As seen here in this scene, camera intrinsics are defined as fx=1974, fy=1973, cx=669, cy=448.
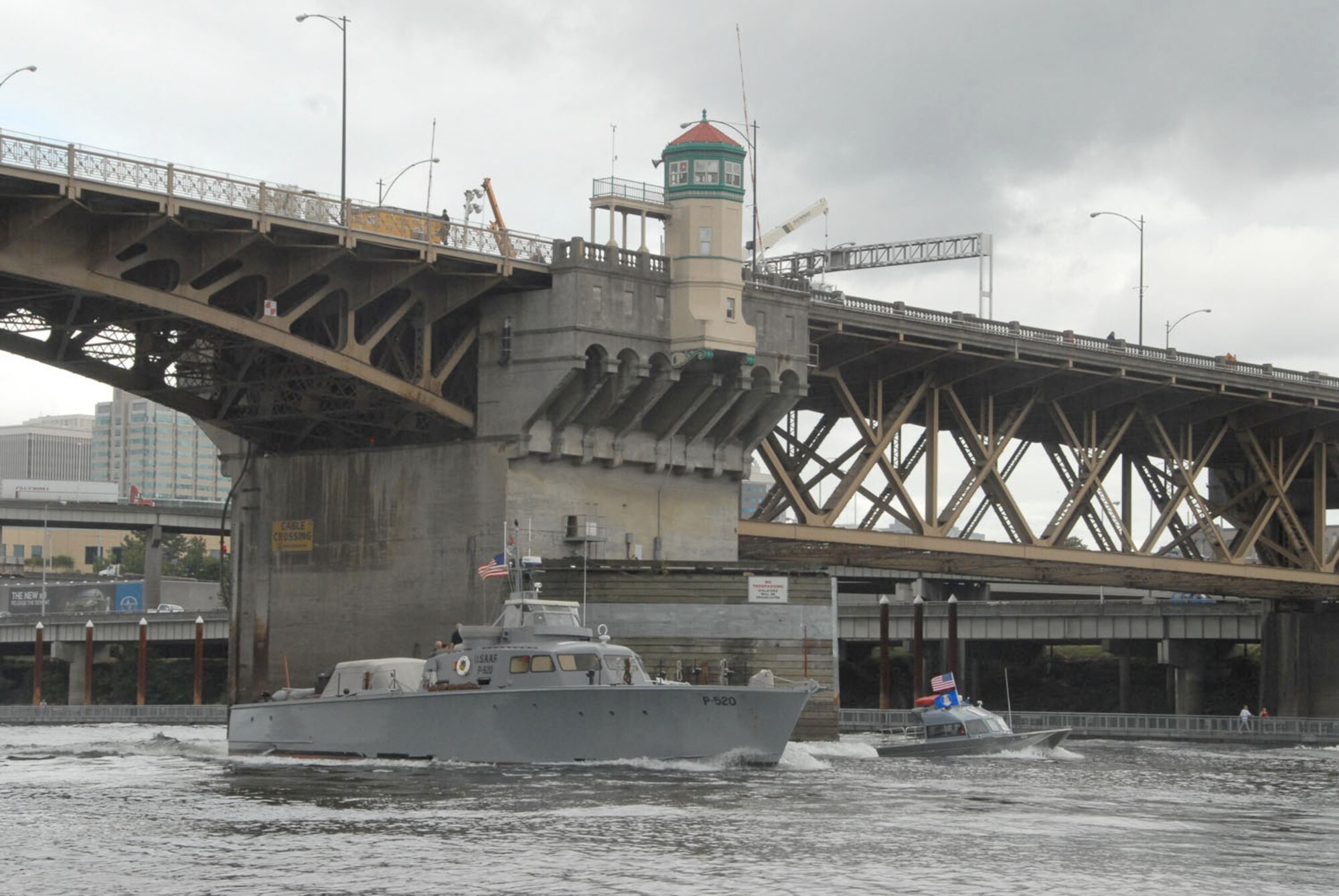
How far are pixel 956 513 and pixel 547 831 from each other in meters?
40.4

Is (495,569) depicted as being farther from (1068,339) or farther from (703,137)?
(1068,339)

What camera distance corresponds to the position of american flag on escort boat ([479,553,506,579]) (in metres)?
56.1

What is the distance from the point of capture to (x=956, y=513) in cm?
7625

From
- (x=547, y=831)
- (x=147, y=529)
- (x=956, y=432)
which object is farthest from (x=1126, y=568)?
(x=147, y=529)

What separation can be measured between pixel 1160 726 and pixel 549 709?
140ft

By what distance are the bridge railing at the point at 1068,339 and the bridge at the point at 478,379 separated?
0.19 meters

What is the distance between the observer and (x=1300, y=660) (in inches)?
3782

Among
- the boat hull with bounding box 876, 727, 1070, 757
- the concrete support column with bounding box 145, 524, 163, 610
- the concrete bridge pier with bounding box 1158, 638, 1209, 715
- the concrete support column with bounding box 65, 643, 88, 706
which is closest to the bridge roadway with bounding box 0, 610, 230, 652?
the concrete support column with bounding box 65, 643, 88, 706

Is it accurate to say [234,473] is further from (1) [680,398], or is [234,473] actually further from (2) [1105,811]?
(2) [1105,811]

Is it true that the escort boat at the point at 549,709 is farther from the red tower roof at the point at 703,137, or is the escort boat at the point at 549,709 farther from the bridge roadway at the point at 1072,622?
the bridge roadway at the point at 1072,622

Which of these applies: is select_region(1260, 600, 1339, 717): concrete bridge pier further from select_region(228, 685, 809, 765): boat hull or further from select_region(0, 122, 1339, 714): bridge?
select_region(228, 685, 809, 765): boat hull

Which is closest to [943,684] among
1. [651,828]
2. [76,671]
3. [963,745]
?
[963,745]

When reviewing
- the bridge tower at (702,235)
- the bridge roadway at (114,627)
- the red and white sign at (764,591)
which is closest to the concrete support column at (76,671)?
the bridge roadway at (114,627)

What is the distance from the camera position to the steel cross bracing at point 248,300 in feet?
173
